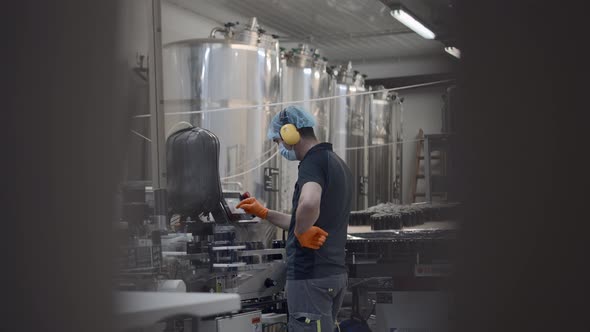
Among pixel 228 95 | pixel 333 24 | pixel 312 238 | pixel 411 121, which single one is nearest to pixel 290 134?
pixel 312 238

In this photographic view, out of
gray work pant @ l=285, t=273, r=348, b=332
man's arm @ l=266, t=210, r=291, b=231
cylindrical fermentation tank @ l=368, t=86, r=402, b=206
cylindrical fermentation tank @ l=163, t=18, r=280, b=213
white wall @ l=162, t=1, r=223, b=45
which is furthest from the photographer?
cylindrical fermentation tank @ l=368, t=86, r=402, b=206

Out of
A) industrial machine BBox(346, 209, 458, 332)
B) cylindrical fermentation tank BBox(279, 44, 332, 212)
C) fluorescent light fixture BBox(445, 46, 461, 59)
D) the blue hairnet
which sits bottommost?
industrial machine BBox(346, 209, 458, 332)

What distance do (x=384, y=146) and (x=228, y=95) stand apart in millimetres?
4414

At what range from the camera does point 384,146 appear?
9.63 m

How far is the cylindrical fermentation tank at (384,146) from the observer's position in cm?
925

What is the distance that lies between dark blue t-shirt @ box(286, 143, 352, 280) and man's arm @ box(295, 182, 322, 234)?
7 centimetres

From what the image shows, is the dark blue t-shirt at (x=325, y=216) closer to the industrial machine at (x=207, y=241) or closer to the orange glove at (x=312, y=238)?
the orange glove at (x=312, y=238)

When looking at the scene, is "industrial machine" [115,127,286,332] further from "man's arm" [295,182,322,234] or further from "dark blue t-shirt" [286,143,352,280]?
"man's arm" [295,182,322,234]

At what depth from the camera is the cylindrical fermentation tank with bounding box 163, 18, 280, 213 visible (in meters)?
5.53

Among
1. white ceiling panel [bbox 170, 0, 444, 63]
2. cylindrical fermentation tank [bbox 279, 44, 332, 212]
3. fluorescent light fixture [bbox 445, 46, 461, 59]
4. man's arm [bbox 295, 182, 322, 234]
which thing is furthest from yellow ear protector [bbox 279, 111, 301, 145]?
white ceiling panel [bbox 170, 0, 444, 63]

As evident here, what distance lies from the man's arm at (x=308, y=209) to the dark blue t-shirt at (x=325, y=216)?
67 mm

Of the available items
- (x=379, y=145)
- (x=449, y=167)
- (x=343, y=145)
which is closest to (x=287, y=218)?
(x=449, y=167)

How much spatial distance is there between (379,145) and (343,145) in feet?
4.22

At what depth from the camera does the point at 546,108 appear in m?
0.57
